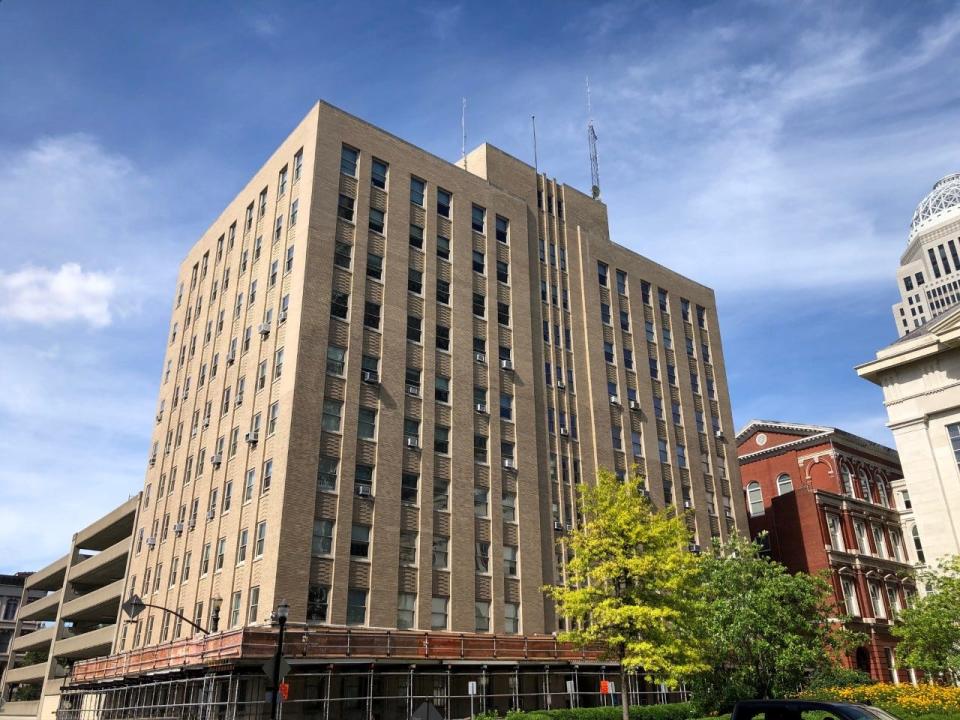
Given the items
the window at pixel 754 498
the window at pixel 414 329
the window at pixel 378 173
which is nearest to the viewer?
the window at pixel 414 329

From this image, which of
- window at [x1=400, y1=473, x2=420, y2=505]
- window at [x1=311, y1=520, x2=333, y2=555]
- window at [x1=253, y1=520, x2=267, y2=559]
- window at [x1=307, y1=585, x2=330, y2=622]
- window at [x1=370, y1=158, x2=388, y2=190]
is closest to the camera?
window at [x1=307, y1=585, x2=330, y2=622]

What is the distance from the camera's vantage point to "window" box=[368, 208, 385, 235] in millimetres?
47281

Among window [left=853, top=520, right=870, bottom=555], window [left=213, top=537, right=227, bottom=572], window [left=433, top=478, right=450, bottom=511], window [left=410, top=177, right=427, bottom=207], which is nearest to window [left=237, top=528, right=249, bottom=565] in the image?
window [left=213, top=537, right=227, bottom=572]

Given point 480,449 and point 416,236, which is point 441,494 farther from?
point 416,236

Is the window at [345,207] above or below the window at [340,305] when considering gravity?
above

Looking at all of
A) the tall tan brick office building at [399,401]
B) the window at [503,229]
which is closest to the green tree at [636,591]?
the tall tan brick office building at [399,401]

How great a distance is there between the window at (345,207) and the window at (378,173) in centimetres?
216

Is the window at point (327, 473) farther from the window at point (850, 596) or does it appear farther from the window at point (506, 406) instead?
the window at point (850, 596)

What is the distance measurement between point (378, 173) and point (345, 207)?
11.9 ft

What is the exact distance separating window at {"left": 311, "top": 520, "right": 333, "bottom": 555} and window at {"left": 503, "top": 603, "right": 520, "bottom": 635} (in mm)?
10746

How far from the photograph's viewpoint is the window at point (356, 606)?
38.1m

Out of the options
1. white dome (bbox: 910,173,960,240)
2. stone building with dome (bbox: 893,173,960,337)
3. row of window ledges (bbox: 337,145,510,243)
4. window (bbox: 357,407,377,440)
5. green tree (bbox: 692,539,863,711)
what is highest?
white dome (bbox: 910,173,960,240)

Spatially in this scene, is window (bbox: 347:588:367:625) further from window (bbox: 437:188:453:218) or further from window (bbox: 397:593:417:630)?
window (bbox: 437:188:453:218)

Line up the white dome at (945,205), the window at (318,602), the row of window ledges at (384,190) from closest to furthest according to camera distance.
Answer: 1. the window at (318,602)
2. the row of window ledges at (384,190)
3. the white dome at (945,205)
